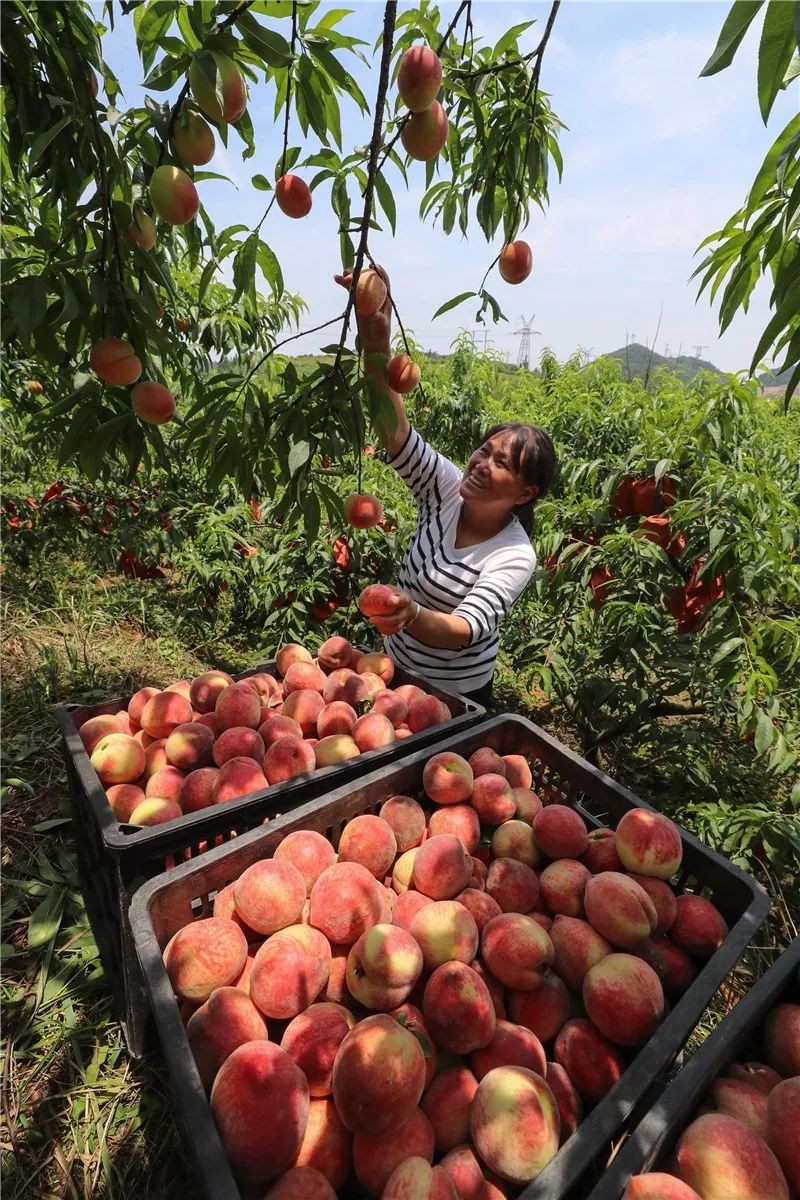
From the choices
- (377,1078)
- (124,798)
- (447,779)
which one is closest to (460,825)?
(447,779)

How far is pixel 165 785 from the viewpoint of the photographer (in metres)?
1.46

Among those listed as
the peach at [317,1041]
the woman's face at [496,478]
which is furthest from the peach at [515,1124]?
the woman's face at [496,478]

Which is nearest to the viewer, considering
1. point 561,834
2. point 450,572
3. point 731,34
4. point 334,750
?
point 731,34

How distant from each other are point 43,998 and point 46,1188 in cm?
47

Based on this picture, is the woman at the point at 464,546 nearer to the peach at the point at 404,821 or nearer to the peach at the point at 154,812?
the peach at the point at 404,821

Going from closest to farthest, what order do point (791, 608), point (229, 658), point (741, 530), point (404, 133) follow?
point (404, 133) < point (741, 530) < point (229, 658) < point (791, 608)

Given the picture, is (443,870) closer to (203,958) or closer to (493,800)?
(493,800)

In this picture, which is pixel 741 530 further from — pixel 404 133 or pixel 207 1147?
pixel 207 1147

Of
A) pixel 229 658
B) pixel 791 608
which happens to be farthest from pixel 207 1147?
pixel 791 608

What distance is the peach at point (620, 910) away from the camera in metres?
1.11

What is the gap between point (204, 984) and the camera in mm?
1022

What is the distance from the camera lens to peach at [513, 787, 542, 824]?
4.83 feet

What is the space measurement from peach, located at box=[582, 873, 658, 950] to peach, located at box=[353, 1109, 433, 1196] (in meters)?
0.46

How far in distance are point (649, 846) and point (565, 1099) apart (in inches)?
18.7
